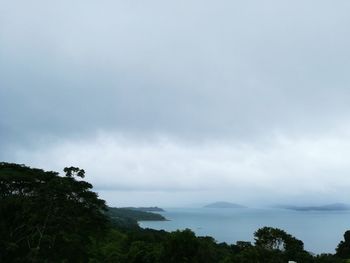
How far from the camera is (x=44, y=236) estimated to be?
22.0 m

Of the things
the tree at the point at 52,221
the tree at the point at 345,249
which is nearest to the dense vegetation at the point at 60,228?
the tree at the point at 52,221

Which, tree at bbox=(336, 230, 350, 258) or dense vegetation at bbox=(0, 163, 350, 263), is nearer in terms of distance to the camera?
dense vegetation at bbox=(0, 163, 350, 263)

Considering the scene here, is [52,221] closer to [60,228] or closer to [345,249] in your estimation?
[60,228]

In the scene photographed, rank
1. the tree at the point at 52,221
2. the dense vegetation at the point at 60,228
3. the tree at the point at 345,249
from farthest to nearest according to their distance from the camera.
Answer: the tree at the point at 345,249, the tree at the point at 52,221, the dense vegetation at the point at 60,228

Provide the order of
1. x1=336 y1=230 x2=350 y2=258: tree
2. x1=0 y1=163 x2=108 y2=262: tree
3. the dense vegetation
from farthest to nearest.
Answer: x1=336 y1=230 x2=350 y2=258: tree → x1=0 y1=163 x2=108 y2=262: tree → the dense vegetation

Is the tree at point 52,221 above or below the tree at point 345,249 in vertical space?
above

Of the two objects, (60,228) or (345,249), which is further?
(345,249)

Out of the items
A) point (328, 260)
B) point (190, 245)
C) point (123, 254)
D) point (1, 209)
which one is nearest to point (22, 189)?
point (1, 209)

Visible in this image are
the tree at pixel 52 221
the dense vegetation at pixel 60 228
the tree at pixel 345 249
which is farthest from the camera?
the tree at pixel 345 249

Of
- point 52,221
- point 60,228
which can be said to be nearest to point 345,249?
point 60,228

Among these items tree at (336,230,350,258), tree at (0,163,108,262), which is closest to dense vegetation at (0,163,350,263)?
tree at (0,163,108,262)

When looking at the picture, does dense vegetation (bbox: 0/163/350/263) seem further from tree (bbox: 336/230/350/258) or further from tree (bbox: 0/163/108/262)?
tree (bbox: 336/230/350/258)

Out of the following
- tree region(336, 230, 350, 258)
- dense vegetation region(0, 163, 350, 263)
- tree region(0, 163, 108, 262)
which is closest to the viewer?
dense vegetation region(0, 163, 350, 263)

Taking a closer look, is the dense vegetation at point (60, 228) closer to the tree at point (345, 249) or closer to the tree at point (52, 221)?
the tree at point (52, 221)
